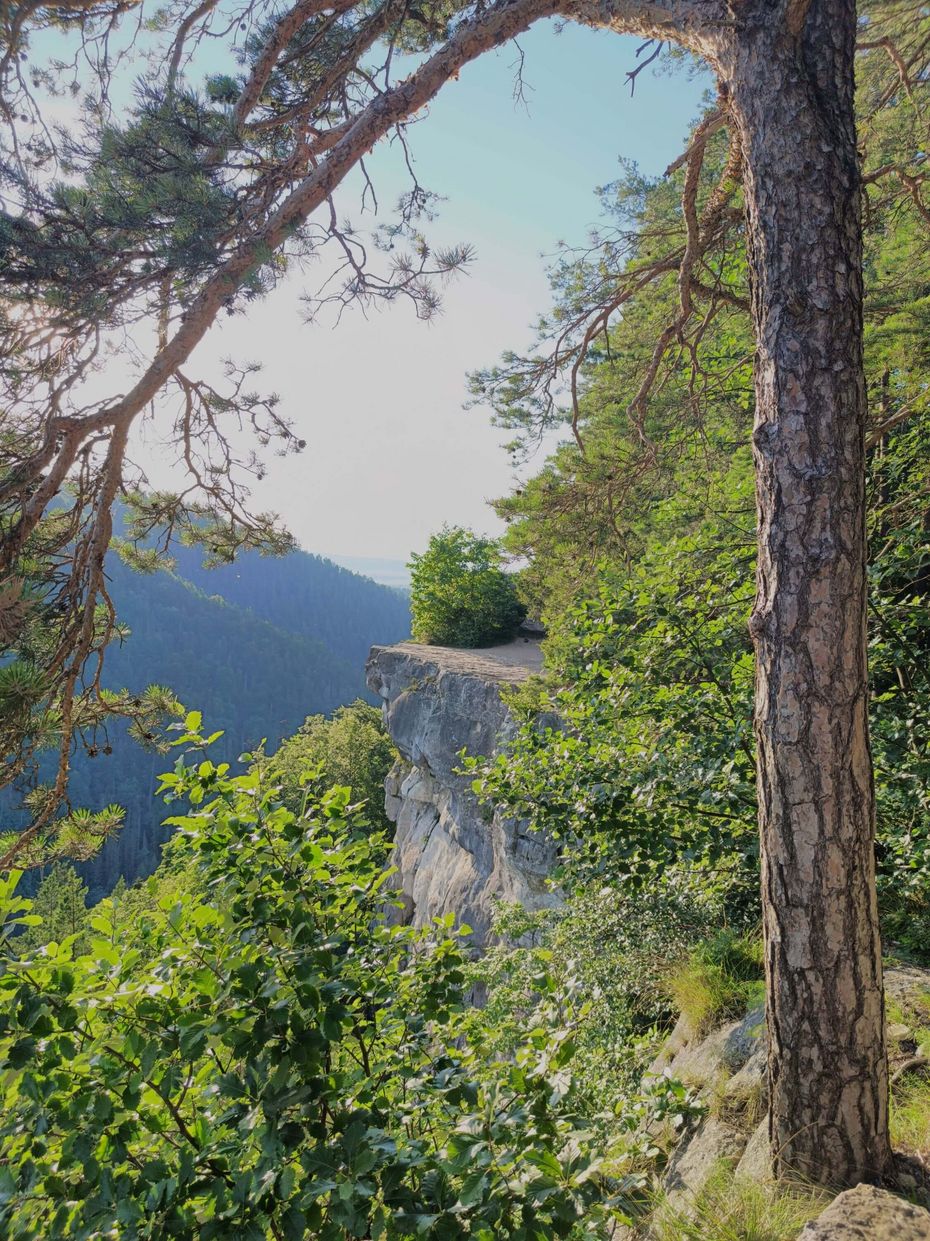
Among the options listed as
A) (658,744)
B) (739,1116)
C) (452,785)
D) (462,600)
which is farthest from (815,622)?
(462,600)

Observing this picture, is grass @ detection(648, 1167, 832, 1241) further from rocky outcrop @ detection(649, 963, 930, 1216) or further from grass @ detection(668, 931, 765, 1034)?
grass @ detection(668, 931, 765, 1034)

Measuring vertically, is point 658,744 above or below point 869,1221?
above

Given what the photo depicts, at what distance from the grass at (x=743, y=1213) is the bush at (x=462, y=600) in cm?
1303

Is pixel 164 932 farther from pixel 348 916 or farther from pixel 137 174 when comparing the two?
pixel 137 174

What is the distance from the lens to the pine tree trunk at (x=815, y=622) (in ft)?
6.81

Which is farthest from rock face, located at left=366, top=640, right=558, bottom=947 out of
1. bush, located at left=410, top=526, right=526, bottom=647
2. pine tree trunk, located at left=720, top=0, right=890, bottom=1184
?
pine tree trunk, located at left=720, top=0, right=890, bottom=1184

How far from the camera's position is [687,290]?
3.19 m

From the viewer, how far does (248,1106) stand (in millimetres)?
1579

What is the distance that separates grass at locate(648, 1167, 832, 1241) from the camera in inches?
77.9

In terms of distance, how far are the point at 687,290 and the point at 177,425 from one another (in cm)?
249

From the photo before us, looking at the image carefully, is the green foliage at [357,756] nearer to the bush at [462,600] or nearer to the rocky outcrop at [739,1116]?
the bush at [462,600]

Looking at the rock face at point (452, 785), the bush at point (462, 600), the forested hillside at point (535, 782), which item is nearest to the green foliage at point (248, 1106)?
the forested hillside at point (535, 782)

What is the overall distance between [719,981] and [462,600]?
11834 millimetres

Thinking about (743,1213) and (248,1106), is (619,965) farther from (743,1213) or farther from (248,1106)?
(248,1106)
